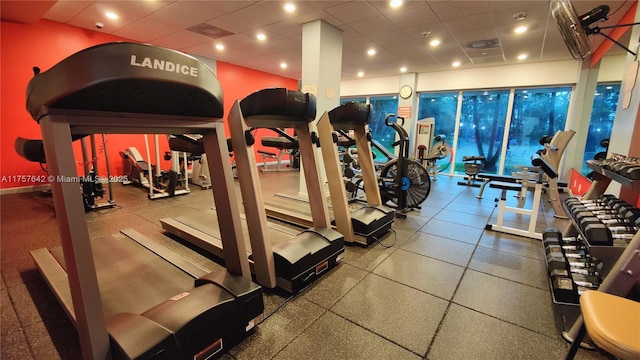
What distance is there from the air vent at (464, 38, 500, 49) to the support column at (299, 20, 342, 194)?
2719mm

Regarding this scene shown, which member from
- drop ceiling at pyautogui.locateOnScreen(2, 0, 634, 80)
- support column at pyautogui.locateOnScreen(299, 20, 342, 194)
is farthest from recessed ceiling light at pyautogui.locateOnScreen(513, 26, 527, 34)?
support column at pyautogui.locateOnScreen(299, 20, 342, 194)

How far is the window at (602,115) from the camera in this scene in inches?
242

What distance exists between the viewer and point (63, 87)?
1022mm

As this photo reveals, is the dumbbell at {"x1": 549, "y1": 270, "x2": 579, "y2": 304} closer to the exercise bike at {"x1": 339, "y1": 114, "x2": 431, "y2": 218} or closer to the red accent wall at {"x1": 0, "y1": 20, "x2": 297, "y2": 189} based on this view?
the exercise bike at {"x1": 339, "y1": 114, "x2": 431, "y2": 218}

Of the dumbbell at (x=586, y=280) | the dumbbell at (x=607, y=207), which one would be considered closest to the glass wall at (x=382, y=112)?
the dumbbell at (x=607, y=207)

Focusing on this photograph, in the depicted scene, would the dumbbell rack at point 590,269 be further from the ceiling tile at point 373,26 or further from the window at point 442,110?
the window at point 442,110

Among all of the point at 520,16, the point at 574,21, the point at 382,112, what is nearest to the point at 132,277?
the point at 574,21

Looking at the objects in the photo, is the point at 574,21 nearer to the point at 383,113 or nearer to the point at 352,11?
the point at 352,11

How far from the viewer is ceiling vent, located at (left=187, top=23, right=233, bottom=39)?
4789mm

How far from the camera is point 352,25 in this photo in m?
4.56

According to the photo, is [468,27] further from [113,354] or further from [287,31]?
[113,354]

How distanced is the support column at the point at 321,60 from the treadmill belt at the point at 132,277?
2.77m

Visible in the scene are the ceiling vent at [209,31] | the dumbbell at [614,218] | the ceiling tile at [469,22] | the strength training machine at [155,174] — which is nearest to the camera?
A: the dumbbell at [614,218]

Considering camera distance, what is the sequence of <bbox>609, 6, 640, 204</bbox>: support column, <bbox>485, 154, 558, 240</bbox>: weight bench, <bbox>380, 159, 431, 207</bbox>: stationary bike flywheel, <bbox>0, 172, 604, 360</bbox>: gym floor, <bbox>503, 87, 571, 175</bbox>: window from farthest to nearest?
<bbox>503, 87, 571, 175</bbox>: window, <bbox>380, 159, 431, 207</bbox>: stationary bike flywheel, <bbox>485, 154, 558, 240</bbox>: weight bench, <bbox>609, 6, 640, 204</bbox>: support column, <bbox>0, 172, 604, 360</bbox>: gym floor
